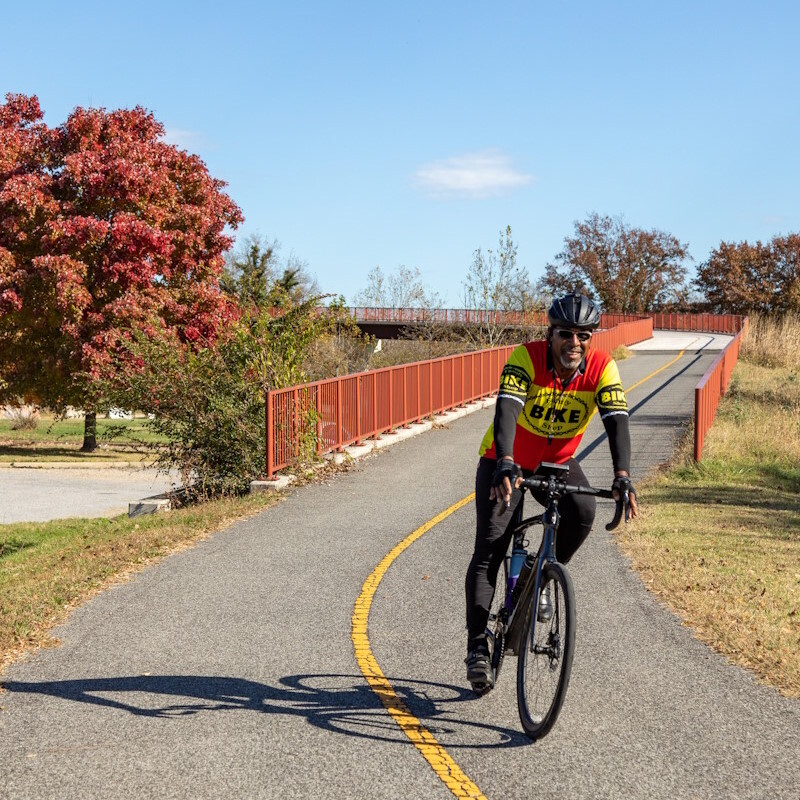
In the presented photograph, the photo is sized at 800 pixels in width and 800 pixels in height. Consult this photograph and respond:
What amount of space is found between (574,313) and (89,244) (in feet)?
85.9

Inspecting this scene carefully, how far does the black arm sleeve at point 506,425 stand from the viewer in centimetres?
477

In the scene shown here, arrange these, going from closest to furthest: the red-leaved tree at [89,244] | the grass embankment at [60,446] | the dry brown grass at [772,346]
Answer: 1. the red-leaved tree at [89,244]
2. the grass embankment at [60,446]
3. the dry brown grass at [772,346]

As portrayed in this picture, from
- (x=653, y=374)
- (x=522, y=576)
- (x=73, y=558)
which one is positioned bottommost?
(x=73, y=558)

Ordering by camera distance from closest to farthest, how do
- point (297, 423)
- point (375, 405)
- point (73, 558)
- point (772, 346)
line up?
point (73, 558) < point (297, 423) < point (375, 405) < point (772, 346)

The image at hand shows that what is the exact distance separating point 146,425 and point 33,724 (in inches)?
359

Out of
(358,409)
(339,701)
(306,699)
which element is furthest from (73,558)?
(358,409)

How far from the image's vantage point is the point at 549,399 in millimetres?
5086

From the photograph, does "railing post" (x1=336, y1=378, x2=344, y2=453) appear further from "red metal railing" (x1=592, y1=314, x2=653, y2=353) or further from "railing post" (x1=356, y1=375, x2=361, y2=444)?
"red metal railing" (x1=592, y1=314, x2=653, y2=353)

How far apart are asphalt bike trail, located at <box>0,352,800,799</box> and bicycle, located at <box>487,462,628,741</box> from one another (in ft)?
0.64

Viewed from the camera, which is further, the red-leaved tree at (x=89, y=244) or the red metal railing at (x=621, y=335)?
the red metal railing at (x=621, y=335)

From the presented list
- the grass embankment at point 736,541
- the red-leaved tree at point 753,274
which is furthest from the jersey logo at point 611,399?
the red-leaved tree at point 753,274

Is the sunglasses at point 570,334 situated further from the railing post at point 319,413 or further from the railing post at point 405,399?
the railing post at point 405,399

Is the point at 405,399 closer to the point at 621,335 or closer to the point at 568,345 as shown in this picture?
the point at 568,345

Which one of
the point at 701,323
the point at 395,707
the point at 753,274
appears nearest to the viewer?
the point at 395,707
